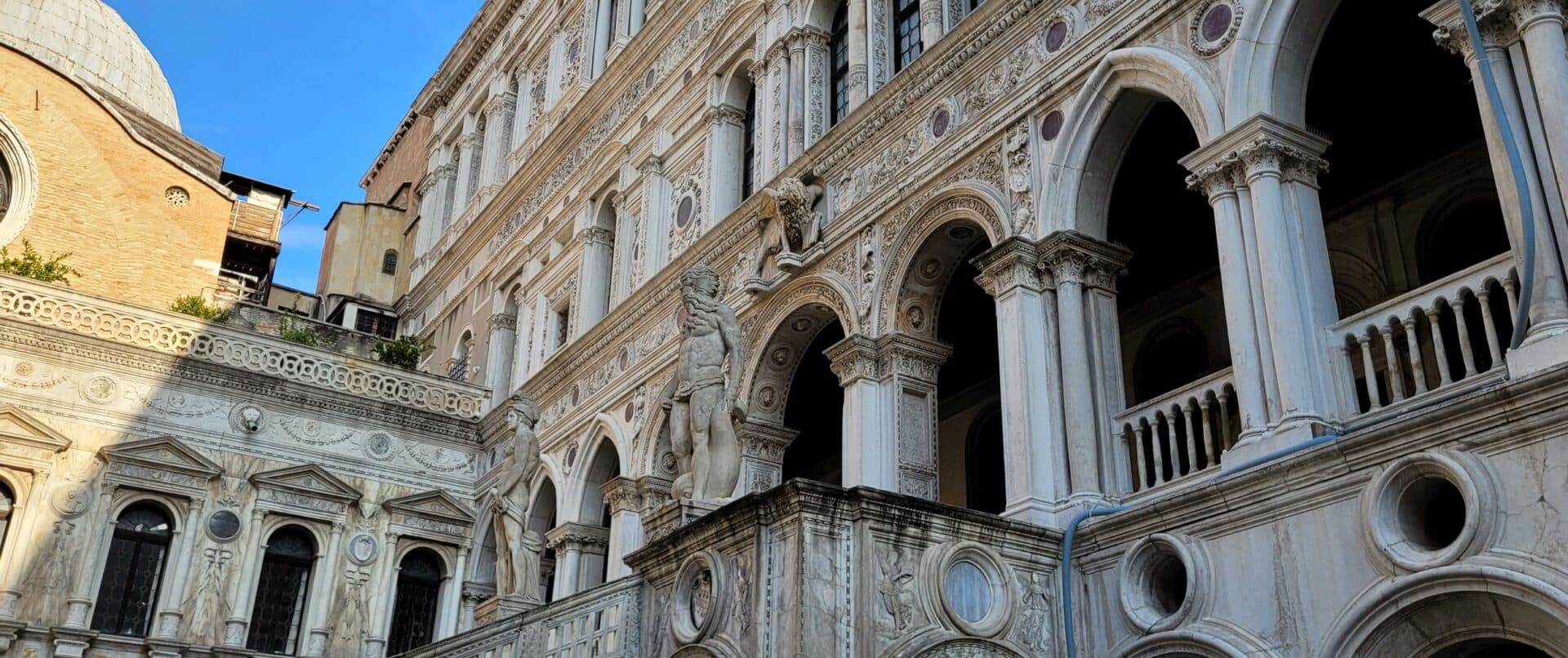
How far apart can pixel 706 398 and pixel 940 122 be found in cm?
372

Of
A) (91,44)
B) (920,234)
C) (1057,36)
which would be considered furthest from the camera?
(91,44)

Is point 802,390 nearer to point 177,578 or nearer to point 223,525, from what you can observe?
point 223,525

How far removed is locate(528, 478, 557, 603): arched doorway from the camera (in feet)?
61.5

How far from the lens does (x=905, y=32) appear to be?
47.4ft

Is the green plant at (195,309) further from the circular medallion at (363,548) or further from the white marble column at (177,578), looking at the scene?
the circular medallion at (363,548)

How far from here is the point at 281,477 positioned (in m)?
19.4

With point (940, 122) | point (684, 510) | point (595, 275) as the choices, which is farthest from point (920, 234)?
point (595, 275)

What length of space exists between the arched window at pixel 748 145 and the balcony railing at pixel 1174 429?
7124 mm

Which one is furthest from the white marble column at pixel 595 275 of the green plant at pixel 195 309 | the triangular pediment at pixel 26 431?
the triangular pediment at pixel 26 431

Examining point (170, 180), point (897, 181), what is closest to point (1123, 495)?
point (897, 181)

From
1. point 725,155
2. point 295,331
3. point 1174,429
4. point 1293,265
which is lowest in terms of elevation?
point 1174,429

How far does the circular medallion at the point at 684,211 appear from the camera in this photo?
688 inches

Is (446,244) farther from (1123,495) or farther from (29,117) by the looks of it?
(1123,495)

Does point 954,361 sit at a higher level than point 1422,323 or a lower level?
higher
